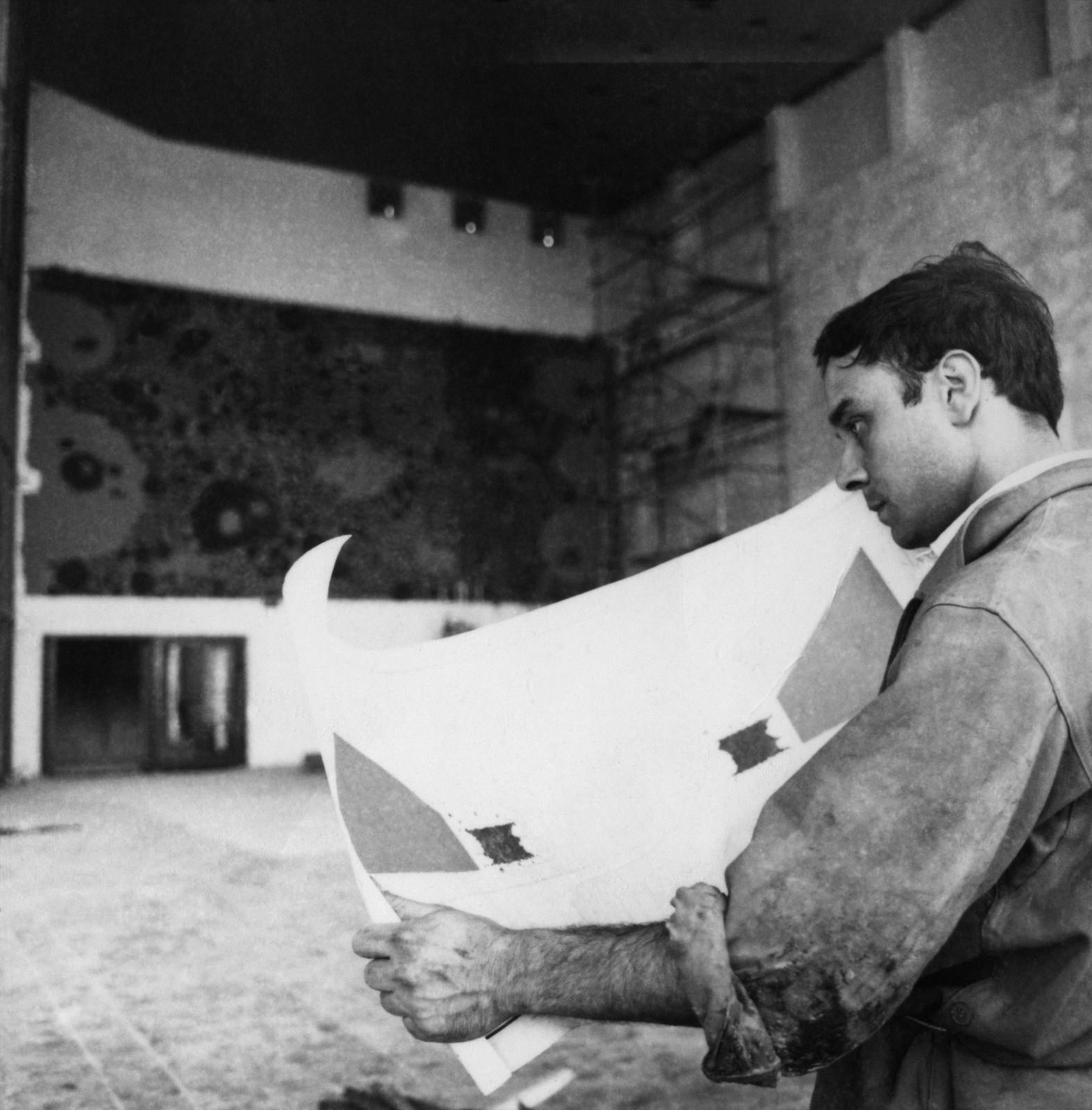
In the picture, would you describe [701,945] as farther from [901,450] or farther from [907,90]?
[907,90]

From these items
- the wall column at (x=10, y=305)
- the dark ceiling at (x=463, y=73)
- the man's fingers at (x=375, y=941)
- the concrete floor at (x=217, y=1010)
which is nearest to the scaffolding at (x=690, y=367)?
the dark ceiling at (x=463, y=73)

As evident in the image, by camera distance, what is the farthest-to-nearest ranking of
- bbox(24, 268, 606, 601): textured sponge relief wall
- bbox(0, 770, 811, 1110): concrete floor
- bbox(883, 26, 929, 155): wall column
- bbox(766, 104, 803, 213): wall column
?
bbox(24, 268, 606, 601): textured sponge relief wall → bbox(766, 104, 803, 213): wall column → bbox(883, 26, 929, 155): wall column → bbox(0, 770, 811, 1110): concrete floor

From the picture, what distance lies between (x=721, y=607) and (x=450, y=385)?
8.30 meters

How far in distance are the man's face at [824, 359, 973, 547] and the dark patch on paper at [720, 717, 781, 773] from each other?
0.23 m

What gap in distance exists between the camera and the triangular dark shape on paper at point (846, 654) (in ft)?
3.17

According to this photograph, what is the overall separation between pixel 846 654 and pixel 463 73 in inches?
270

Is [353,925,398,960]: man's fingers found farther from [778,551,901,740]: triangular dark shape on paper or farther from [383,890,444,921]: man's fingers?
[778,551,901,740]: triangular dark shape on paper

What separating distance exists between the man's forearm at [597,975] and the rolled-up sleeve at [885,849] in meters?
0.04

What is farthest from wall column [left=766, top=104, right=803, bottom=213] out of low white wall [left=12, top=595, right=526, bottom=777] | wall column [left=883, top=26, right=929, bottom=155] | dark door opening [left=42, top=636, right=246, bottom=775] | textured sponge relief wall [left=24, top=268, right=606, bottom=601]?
dark door opening [left=42, top=636, right=246, bottom=775]

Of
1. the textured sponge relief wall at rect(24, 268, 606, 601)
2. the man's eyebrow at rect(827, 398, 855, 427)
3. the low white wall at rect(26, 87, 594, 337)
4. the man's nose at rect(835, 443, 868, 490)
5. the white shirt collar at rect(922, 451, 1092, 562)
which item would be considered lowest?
the white shirt collar at rect(922, 451, 1092, 562)

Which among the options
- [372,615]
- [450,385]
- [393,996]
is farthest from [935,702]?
[450,385]

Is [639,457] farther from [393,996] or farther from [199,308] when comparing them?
[393,996]

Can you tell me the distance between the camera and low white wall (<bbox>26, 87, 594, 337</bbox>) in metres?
7.78

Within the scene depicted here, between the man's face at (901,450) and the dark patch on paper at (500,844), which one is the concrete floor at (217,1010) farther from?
the man's face at (901,450)
